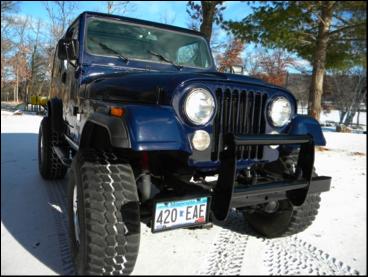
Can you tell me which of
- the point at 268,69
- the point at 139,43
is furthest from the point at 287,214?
the point at 268,69

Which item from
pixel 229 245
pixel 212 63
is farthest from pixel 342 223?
pixel 212 63

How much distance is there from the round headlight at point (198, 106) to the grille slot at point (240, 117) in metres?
0.09

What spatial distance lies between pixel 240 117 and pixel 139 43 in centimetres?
168

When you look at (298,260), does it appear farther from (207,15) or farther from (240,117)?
(207,15)

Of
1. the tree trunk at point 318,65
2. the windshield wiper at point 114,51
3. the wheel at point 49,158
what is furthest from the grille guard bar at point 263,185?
the wheel at point 49,158

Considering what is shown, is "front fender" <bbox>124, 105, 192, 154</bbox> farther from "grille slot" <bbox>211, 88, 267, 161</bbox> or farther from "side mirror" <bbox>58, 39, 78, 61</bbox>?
"side mirror" <bbox>58, 39, 78, 61</bbox>

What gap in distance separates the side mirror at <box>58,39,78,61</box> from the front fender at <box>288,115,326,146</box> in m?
2.13

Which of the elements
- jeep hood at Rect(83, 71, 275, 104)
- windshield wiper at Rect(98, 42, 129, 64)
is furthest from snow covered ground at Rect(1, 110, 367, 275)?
windshield wiper at Rect(98, 42, 129, 64)

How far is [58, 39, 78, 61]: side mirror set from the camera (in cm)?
357

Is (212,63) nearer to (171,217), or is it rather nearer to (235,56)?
(171,217)

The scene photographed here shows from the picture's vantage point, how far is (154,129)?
223 cm

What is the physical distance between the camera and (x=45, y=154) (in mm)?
4902

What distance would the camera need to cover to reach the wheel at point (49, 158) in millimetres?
4859

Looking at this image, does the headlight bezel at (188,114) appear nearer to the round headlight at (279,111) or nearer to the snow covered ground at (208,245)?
the round headlight at (279,111)
